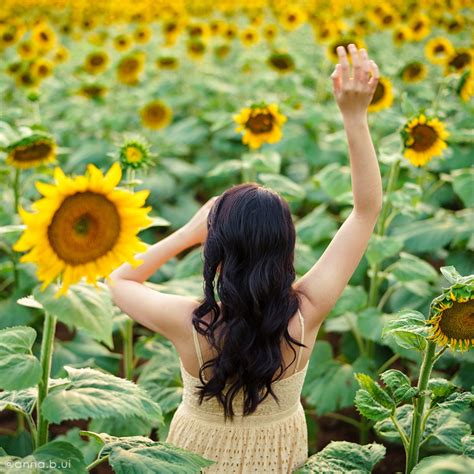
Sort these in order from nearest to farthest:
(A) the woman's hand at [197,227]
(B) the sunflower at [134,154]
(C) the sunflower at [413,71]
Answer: (A) the woman's hand at [197,227], (B) the sunflower at [134,154], (C) the sunflower at [413,71]

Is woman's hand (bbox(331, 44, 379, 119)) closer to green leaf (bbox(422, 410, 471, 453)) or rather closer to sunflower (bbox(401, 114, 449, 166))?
green leaf (bbox(422, 410, 471, 453))

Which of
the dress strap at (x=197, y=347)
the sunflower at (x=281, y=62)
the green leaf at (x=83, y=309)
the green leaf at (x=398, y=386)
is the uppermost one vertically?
the sunflower at (x=281, y=62)

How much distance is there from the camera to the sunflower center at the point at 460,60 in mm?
3828

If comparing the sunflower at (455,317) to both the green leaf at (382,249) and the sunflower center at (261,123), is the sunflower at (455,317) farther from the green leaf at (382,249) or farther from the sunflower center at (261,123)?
the sunflower center at (261,123)

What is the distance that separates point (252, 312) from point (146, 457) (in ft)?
1.35

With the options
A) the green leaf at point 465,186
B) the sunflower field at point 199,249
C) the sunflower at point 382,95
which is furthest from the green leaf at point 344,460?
the sunflower at point 382,95

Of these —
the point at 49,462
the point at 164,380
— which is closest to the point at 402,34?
the point at 164,380

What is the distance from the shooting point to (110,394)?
4.78 ft

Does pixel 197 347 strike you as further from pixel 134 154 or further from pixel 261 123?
pixel 261 123

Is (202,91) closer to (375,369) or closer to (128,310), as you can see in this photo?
(375,369)

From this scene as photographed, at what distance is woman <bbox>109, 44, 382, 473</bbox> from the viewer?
1610 millimetres

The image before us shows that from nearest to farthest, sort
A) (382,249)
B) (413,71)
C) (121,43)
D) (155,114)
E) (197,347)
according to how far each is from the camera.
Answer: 1. (197,347)
2. (382,249)
3. (413,71)
4. (155,114)
5. (121,43)

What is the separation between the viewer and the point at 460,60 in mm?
3850

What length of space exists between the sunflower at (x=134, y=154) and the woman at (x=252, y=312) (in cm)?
70
